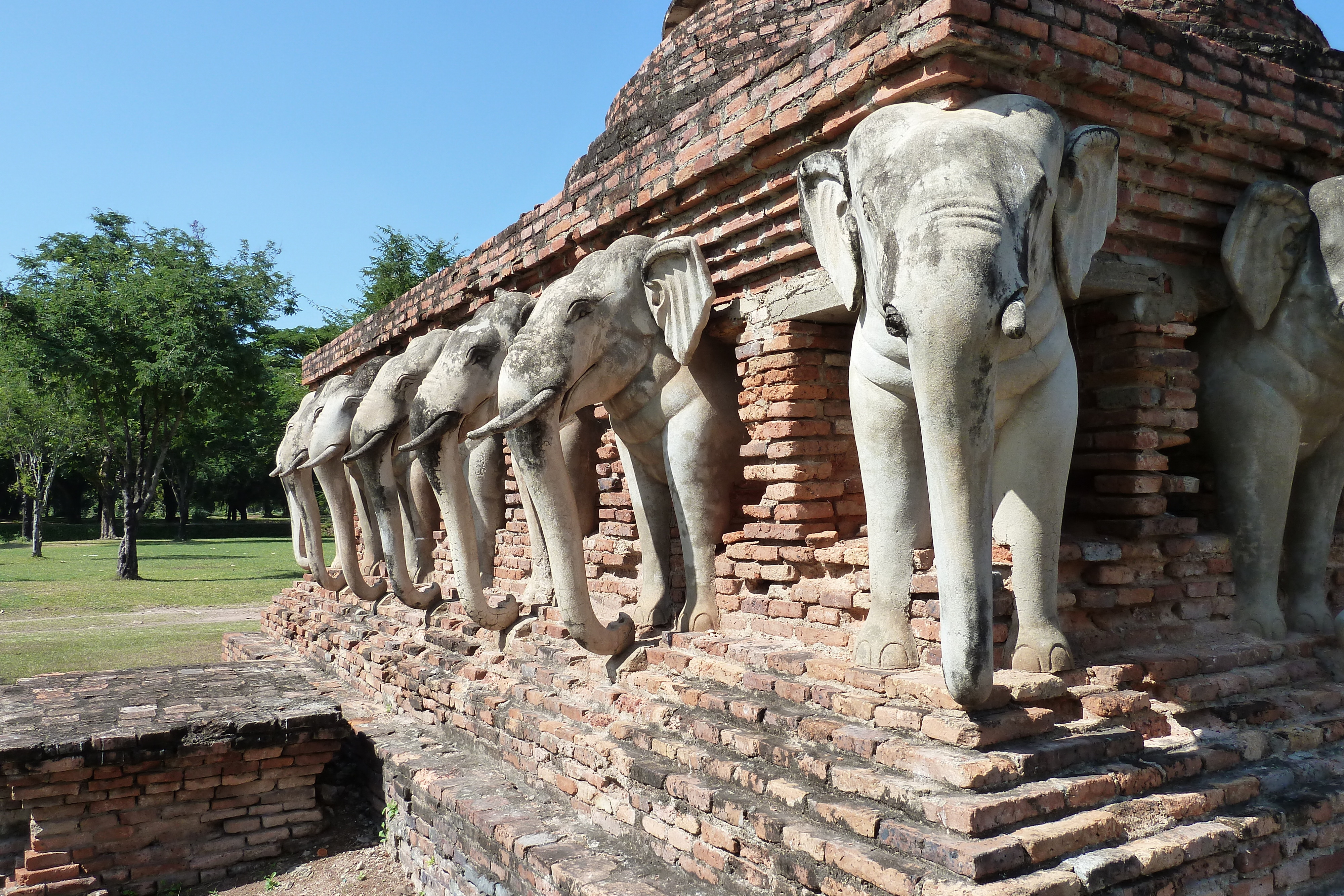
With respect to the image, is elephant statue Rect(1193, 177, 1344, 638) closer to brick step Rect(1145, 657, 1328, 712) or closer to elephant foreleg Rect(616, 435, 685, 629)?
brick step Rect(1145, 657, 1328, 712)

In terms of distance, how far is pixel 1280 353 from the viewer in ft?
13.2

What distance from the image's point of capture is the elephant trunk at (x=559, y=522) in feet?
14.3

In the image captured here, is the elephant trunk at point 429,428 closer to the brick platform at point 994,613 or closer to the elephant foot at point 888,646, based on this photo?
the brick platform at point 994,613

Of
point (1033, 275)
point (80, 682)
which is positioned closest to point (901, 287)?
point (1033, 275)

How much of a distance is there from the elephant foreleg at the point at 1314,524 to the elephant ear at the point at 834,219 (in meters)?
2.31

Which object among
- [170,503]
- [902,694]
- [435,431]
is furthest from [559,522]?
[170,503]

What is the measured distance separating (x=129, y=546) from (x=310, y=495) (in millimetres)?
12153

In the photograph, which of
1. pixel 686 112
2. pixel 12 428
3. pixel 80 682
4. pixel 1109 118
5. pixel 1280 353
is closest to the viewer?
pixel 1109 118

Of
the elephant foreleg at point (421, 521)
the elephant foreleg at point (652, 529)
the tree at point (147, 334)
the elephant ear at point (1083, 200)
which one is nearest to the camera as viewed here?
the elephant ear at point (1083, 200)

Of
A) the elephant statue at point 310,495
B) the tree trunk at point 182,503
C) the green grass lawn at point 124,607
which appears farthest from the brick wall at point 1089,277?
the tree trunk at point 182,503

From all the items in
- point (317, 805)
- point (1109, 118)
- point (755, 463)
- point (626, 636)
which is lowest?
point (317, 805)

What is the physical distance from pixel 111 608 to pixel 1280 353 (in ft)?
50.5

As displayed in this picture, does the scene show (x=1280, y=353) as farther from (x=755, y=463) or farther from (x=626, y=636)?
(x=626, y=636)

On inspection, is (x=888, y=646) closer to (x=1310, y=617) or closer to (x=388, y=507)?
(x=1310, y=617)
